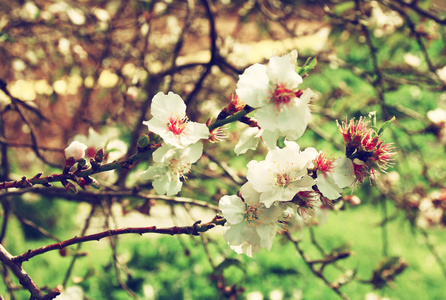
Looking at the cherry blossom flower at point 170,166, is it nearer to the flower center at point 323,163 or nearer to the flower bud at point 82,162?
the flower bud at point 82,162

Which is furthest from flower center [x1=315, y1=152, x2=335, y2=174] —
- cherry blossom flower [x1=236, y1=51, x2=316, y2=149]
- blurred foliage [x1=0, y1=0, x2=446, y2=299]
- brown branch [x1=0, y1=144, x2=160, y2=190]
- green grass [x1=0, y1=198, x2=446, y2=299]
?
green grass [x1=0, y1=198, x2=446, y2=299]

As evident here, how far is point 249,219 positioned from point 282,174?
5.3 inches

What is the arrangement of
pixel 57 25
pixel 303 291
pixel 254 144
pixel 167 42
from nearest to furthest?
pixel 254 144 → pixel 57 25 → pixel 303 291 → pixel 167 42

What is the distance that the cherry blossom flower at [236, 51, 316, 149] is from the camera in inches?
34.0

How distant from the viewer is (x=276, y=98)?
0.87m

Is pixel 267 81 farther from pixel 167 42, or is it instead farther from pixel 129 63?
pixel 167 42

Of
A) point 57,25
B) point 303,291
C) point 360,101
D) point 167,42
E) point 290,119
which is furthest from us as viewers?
point 167,42

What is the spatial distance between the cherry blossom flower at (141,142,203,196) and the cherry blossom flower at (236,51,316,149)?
0.61 feet

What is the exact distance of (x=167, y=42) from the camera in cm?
378

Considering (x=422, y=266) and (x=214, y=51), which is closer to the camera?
(x=214, y=51)

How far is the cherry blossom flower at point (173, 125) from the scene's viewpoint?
3.02ft

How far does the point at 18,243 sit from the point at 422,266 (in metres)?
3.31

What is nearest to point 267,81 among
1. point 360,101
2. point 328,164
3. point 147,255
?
point 328,164

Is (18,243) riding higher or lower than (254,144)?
lower
